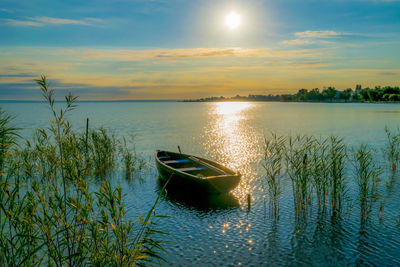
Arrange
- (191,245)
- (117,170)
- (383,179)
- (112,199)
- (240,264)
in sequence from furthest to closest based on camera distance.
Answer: (117,170) < (383,179) < (191,245) < (240,264) < (112,199)

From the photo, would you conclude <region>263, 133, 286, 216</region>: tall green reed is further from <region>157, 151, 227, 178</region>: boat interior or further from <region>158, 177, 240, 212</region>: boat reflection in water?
<region>157, 151, 227, 178</region>: boat interior

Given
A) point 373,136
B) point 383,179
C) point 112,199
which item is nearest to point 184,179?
point 112,199

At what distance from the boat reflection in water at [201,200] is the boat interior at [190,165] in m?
1.22

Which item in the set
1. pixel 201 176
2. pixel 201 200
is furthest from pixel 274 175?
pixel 201 200

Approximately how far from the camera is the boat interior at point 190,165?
18.2 m

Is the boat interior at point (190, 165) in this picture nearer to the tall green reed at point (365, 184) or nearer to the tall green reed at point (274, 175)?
the tall green reed at point (274, 175)

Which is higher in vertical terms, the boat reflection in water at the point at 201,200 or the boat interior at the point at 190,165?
the boat interior at the point at 190,165

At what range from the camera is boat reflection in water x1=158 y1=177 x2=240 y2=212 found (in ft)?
50.4

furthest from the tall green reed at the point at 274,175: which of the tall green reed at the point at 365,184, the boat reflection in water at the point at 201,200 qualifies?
the tall green reed at the point at 365,184

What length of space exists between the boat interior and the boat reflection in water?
1.22m

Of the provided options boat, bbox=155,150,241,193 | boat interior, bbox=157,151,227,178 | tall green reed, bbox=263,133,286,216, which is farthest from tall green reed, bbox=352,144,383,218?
boat interior, bbox=157,151,227,178

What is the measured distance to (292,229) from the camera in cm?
1225

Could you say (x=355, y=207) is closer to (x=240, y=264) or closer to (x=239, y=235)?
(x=239, y=235)

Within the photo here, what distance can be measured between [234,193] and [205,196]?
1951 mm
